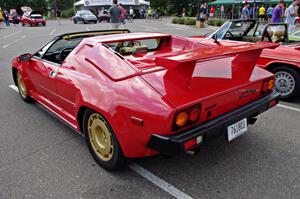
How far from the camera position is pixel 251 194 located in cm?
238

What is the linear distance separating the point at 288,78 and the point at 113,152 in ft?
11.4

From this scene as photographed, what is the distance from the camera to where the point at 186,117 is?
224 centimetres

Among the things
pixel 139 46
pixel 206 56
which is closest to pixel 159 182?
pixel 206 56

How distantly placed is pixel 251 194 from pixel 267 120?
185 centimetres

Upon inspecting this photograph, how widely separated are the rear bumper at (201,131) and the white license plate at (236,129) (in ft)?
0.18

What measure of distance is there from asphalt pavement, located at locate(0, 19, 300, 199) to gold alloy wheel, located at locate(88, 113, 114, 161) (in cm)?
18

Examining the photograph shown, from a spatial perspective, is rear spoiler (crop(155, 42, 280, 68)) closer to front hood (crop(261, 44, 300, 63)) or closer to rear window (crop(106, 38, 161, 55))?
rear window (crop(106, 38, 161, 55))

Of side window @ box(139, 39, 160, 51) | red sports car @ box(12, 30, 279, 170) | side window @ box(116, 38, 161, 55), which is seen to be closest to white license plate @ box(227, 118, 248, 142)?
red sports car @ box(12, 30, 279, 170)

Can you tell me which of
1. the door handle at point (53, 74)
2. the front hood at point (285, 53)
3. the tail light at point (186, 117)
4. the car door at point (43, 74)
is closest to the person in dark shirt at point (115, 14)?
the car door at point (43, 74)

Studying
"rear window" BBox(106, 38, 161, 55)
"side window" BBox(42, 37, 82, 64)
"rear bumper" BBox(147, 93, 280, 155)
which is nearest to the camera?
"rear bumper" BBox(147, 93, 280, 155)

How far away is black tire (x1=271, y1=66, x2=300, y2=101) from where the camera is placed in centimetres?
449

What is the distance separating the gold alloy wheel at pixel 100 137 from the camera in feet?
8.67

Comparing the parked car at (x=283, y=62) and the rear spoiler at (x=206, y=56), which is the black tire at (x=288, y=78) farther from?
the rear spoiler at (x=206, y=56)

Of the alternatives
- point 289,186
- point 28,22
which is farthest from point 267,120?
point 28,22
